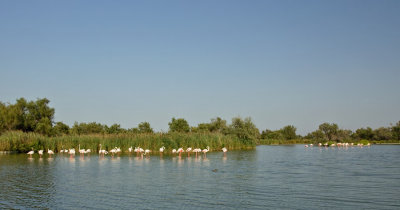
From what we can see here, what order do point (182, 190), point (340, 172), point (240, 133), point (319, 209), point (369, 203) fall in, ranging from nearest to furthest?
point (319, 209) → point (369, 203) → point (182, 190) → point (340, 172) → point (240, 133)

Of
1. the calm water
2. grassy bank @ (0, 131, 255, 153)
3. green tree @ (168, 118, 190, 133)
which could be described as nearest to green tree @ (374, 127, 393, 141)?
green tree @ (168, 118, 190, 133)

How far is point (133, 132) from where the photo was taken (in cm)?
6366

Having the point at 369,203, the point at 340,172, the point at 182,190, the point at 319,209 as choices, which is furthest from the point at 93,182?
the point at 340,172

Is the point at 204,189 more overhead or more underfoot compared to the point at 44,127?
more underfoot

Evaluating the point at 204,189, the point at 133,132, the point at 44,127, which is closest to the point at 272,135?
the point at 133,132

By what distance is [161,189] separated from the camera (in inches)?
730

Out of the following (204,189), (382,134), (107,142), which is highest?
(382,134)

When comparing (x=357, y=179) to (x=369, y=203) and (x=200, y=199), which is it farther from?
(x=200, y=199)

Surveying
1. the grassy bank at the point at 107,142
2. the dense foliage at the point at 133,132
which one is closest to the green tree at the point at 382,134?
the dense foliage at the point at 133,132

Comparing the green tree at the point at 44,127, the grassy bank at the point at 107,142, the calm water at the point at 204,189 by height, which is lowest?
the calm water at the point at 204,189

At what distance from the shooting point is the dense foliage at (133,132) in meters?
49.0

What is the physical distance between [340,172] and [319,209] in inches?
482

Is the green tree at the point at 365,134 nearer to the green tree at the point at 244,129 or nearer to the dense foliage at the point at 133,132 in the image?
the dense foliage at the point at 133,132

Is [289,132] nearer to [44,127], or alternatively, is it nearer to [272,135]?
[272,135]
